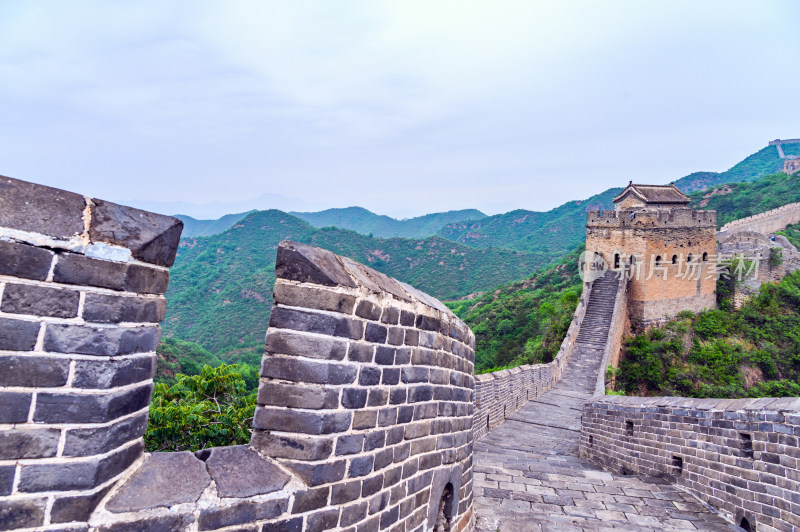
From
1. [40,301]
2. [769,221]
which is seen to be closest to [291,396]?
[40,301]

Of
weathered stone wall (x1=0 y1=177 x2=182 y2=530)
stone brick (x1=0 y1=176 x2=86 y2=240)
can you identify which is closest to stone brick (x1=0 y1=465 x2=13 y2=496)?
weathered stone wall (x1=0 y1=177 x2=182 y2=530)

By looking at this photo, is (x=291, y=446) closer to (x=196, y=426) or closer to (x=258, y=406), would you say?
(x=258, y=406)

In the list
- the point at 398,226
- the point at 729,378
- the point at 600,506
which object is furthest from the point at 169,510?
the point at 398,226

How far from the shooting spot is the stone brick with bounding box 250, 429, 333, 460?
7.12ft

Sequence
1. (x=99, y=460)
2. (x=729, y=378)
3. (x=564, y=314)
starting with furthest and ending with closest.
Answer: (x=564, y=314) → (x=729, y=378) → (x=99, y=460)

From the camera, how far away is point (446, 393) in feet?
12.0

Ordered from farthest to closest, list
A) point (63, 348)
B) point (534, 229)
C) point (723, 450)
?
point (534, 229) → point (723, 450) → point (63, 348)

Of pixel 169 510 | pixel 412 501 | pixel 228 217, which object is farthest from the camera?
pixel 228 217

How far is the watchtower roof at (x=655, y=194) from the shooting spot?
23.9m

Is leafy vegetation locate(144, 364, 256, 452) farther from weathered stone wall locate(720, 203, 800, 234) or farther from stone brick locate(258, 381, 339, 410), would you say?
weathered stone wall locate(720, 203, 800, 234)

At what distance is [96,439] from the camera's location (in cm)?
164

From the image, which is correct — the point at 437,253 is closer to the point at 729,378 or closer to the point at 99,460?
the point at 729,378

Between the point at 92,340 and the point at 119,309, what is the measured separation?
0.44 feet

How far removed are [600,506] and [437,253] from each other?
147 feet
